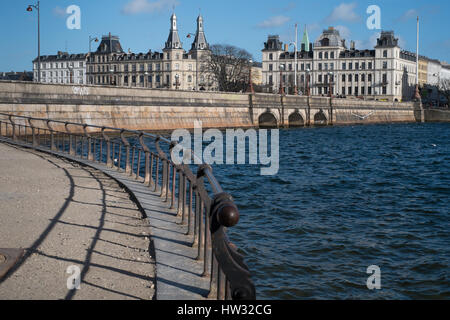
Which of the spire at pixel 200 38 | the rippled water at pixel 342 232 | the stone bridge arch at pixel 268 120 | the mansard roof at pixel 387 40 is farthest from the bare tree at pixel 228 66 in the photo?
the rippled water at pixel 342 232

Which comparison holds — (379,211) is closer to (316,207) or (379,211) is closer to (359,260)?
(316,207)

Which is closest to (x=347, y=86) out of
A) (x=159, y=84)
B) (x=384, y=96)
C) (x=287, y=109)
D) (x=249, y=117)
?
(x=384, y=96)

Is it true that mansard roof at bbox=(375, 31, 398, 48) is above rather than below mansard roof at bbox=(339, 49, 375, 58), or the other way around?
above

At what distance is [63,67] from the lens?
149500 mm

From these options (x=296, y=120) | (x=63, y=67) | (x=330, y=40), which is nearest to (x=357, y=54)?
(x=330, y=40)

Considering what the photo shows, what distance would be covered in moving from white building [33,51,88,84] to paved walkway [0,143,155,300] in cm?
14166

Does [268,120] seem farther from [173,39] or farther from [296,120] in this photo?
[173,39]

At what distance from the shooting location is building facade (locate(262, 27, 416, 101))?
12612 centimetres

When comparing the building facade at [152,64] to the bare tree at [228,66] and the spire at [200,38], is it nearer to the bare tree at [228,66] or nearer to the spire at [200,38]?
the spire at [200,38]

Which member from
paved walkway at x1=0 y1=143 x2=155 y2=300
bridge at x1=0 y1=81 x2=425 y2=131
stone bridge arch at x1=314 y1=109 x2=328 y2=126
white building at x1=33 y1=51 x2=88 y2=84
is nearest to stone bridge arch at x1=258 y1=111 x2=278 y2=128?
bridge at x1=0 y1=81 x2=425 y2=131

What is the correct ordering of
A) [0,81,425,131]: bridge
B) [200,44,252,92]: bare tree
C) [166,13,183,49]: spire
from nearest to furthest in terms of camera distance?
[0,81,425,131]: bridge < [200,44,252,92]: bare tree < [166,13,183,49]: spire

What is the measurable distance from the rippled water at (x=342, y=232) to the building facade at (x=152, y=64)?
385 ft

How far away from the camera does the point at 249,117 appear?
64250mm

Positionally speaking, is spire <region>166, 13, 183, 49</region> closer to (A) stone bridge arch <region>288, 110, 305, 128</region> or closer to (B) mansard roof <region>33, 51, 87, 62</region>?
(B) mansard roof <region>33, 51, 87, 62</region>
